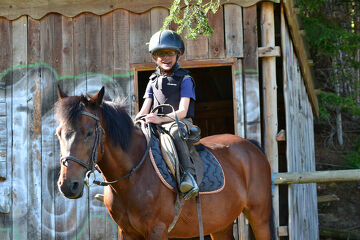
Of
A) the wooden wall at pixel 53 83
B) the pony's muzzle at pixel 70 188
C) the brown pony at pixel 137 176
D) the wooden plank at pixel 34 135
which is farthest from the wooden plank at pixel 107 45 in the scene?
the pony's muzzle at pixel 70 188

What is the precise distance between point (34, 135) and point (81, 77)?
108 centimetres

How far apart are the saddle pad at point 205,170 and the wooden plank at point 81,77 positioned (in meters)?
2.30

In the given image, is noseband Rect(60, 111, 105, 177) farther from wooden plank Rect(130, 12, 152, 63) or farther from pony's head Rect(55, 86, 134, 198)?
wooden plank Rect(130, 12, 152, 63)

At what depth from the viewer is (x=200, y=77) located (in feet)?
35.7

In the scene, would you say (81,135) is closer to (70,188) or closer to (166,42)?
(70,188)

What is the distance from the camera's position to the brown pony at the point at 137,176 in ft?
12.0

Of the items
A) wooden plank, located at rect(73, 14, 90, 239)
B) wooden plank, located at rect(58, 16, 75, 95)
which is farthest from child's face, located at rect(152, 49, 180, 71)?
wooden plank, located at rect(58, 16, 75, 95)

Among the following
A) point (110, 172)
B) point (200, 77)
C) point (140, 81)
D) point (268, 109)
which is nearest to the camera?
point (110, 172)

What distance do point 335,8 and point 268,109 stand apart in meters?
11.1

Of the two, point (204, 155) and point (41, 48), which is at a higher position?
point (41, 48)

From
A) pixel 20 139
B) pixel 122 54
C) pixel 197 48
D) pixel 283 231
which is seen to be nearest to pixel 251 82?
pixel 197 48

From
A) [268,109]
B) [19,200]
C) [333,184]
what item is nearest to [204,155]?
Result: [268,109]

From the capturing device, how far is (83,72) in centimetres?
673

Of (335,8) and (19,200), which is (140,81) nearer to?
(19,200)
